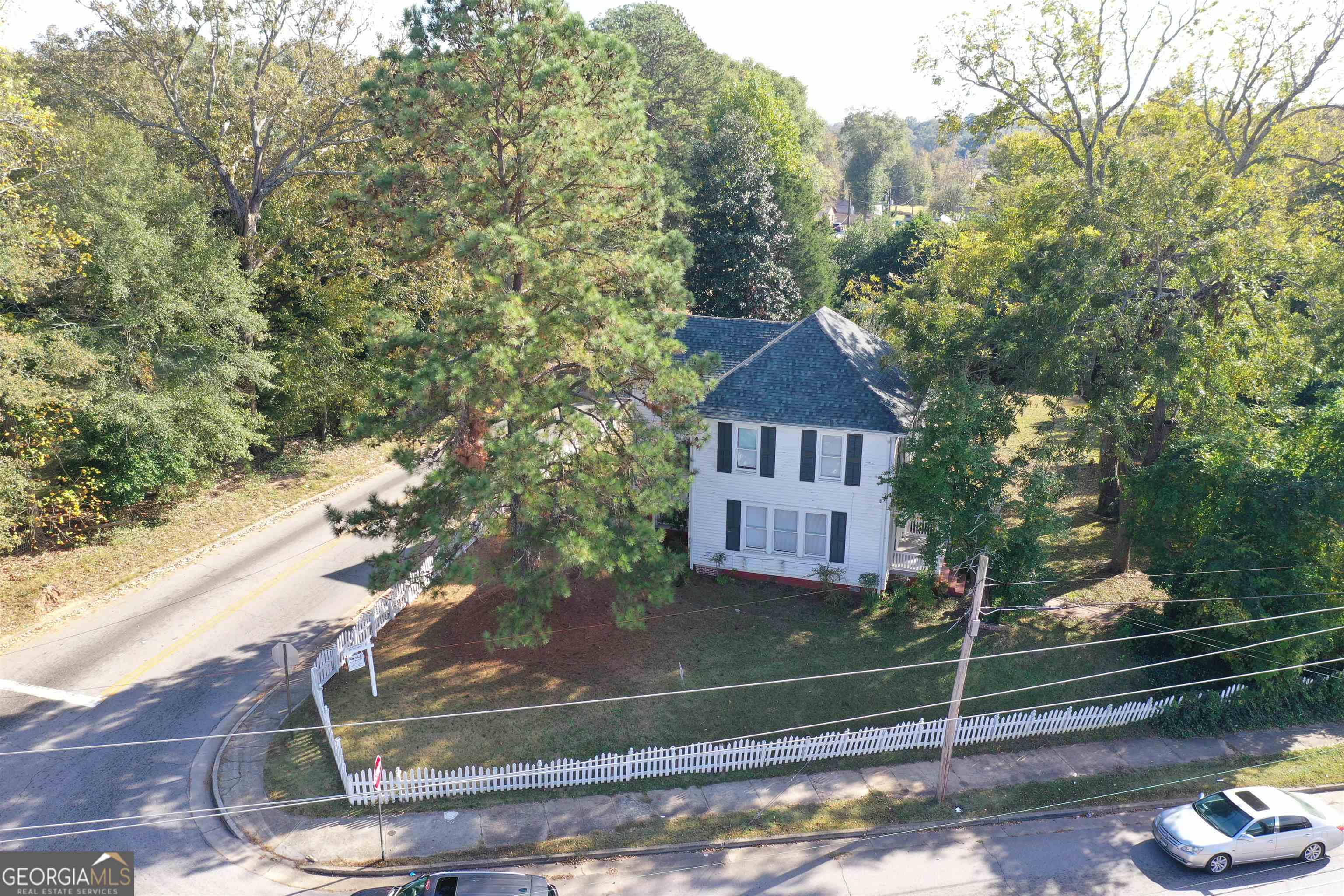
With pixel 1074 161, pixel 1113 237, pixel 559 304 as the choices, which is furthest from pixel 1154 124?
pixel 559 304

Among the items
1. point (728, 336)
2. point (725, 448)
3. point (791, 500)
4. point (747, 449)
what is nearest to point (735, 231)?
point (728, 336)

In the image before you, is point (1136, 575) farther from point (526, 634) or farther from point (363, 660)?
point (363, 660)

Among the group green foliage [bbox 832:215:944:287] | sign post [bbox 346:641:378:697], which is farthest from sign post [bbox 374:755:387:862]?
green foliage [bbox 832:215:944:287]

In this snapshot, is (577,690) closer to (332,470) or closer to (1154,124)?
(332,470)

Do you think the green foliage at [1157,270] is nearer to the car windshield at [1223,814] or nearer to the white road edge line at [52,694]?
the car windshield at [1223,814]

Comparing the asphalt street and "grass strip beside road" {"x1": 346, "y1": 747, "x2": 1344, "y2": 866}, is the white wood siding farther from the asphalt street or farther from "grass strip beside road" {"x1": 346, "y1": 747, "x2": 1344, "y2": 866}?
the asphalt street

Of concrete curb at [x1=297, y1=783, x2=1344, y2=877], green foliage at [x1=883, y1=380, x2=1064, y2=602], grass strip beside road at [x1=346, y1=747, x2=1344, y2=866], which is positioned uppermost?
green foliage at [x1=883, y1=380, x2=1064, y2=602]

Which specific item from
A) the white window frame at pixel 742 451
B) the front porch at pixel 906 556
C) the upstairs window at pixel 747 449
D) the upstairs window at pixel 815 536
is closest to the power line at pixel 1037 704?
the front porch at pixel 906 556
